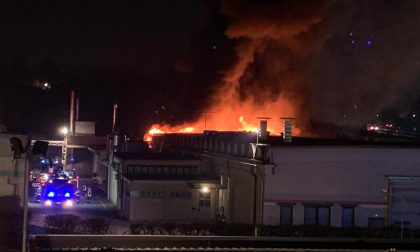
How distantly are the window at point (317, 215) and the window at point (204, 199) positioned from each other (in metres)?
8.36

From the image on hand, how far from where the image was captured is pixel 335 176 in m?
22.9

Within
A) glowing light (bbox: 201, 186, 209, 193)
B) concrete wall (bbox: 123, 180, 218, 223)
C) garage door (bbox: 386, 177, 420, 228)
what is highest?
garage door (bbox: 386, 177, 420, 228)

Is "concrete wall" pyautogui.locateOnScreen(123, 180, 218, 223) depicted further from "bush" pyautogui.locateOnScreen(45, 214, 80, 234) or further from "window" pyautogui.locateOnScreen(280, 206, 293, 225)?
"bush" pyautogui.locateOnScreen(45, 214, 80, 234)

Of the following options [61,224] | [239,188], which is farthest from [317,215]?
[61,224]

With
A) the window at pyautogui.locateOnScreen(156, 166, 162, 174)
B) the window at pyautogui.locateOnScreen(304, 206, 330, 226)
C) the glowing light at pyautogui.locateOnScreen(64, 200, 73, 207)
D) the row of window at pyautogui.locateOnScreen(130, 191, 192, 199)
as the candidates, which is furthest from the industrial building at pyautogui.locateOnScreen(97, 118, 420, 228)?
the glowing light at pyautogui.locateOnScreen(64, 200, 73, 207)

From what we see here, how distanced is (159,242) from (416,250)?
615cm

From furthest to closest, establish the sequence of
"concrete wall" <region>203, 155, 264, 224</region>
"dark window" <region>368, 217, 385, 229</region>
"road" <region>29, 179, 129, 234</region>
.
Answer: "road" <region>29, 179, 129, 234</region> < "concrete wall" <region>203, 155, 264, 224</region> < "dark window" <region>368, 217, 385, 229</region>

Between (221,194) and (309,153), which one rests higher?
(309,153)

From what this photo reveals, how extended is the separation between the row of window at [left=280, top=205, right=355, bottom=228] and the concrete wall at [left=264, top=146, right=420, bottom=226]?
0.15 m

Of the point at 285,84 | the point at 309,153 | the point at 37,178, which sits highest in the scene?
the point at 285,84

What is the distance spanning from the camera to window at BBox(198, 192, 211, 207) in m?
30.2

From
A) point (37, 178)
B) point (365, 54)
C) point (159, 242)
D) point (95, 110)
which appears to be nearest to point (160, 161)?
point (37, 178)

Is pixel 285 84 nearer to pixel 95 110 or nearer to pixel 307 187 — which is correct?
pixel 307 187

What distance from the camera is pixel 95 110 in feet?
288
